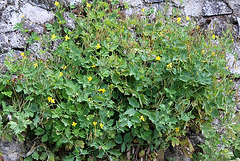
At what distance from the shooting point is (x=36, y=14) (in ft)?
8.77

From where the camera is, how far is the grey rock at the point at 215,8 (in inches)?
128

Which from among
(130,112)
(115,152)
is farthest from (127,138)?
(130,112)

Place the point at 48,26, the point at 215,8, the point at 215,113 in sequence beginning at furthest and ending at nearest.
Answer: the point at 215,8
the point at 48,26
the point at 215,113

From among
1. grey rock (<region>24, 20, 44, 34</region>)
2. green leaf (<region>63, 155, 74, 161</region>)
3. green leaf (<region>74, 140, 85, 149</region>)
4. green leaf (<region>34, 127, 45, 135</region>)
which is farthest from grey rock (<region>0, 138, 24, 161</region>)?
grey rock (<region>24, 20, 44, 34</region>)

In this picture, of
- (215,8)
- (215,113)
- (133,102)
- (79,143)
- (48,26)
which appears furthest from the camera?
(215,8)

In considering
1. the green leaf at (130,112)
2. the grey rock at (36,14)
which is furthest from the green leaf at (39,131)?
the grey rock at (36,14)

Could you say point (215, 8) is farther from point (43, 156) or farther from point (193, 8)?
point (43, 156)

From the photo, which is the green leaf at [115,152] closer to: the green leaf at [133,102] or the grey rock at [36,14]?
the green leaf at [133,102]

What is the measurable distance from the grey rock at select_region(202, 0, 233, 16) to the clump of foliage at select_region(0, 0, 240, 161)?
834 millimetres

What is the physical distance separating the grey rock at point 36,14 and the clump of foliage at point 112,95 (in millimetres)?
168

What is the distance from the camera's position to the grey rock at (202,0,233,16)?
128 inches

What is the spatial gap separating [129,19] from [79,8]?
0.64 meters

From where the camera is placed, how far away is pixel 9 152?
2148 mm

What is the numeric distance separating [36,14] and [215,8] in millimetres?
2399
